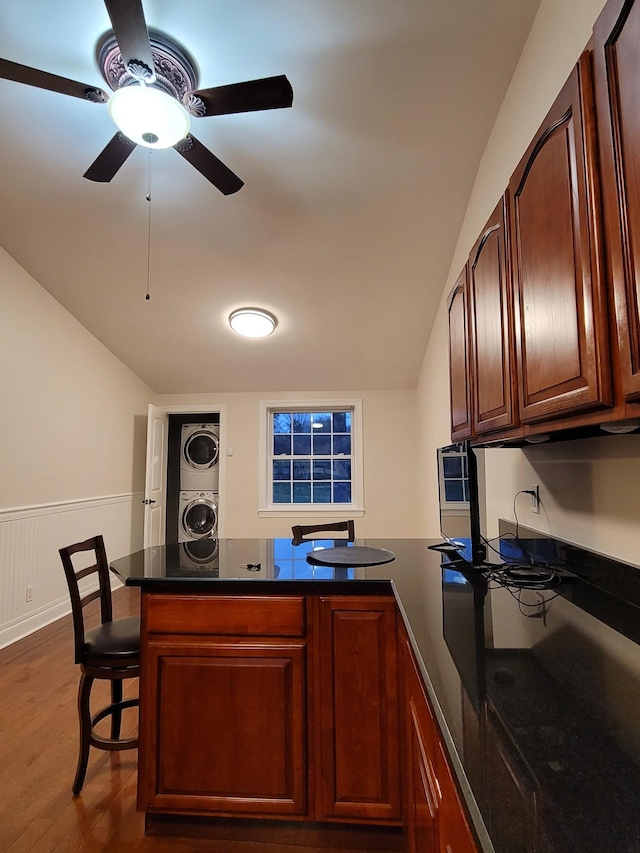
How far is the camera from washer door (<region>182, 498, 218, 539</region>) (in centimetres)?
571

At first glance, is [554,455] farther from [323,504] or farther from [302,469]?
[302,469]

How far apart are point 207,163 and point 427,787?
7.54 ft

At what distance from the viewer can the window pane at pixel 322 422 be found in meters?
5.33

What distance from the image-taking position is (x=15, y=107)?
2258mm

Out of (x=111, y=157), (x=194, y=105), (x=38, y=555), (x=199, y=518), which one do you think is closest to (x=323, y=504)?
(x=199, y=518)

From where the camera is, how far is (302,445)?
211 inches

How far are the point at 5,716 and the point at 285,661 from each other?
5.86ft

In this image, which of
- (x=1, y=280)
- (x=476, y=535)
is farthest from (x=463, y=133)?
(x=1, y=280)

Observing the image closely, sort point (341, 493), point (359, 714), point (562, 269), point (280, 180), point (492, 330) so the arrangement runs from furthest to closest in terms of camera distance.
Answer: point (341, 493), point (280, 180), point (359, 714), point (492, 330), point (562, 269)

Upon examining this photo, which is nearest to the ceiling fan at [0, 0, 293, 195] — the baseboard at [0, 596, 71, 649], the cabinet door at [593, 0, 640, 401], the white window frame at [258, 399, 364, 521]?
the cabinet door at [593, 0, 640, 401]

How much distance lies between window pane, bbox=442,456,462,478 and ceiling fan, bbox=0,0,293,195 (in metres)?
1.50

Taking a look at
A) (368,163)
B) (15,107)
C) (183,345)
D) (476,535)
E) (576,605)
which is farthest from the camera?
(183,345)

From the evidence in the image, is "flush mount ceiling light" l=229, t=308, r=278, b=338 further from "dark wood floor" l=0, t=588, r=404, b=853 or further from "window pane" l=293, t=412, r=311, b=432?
"dark wood floor" l=0, t=588, r=404, b=853

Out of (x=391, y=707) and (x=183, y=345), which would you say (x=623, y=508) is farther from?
(x=183, y=345)
